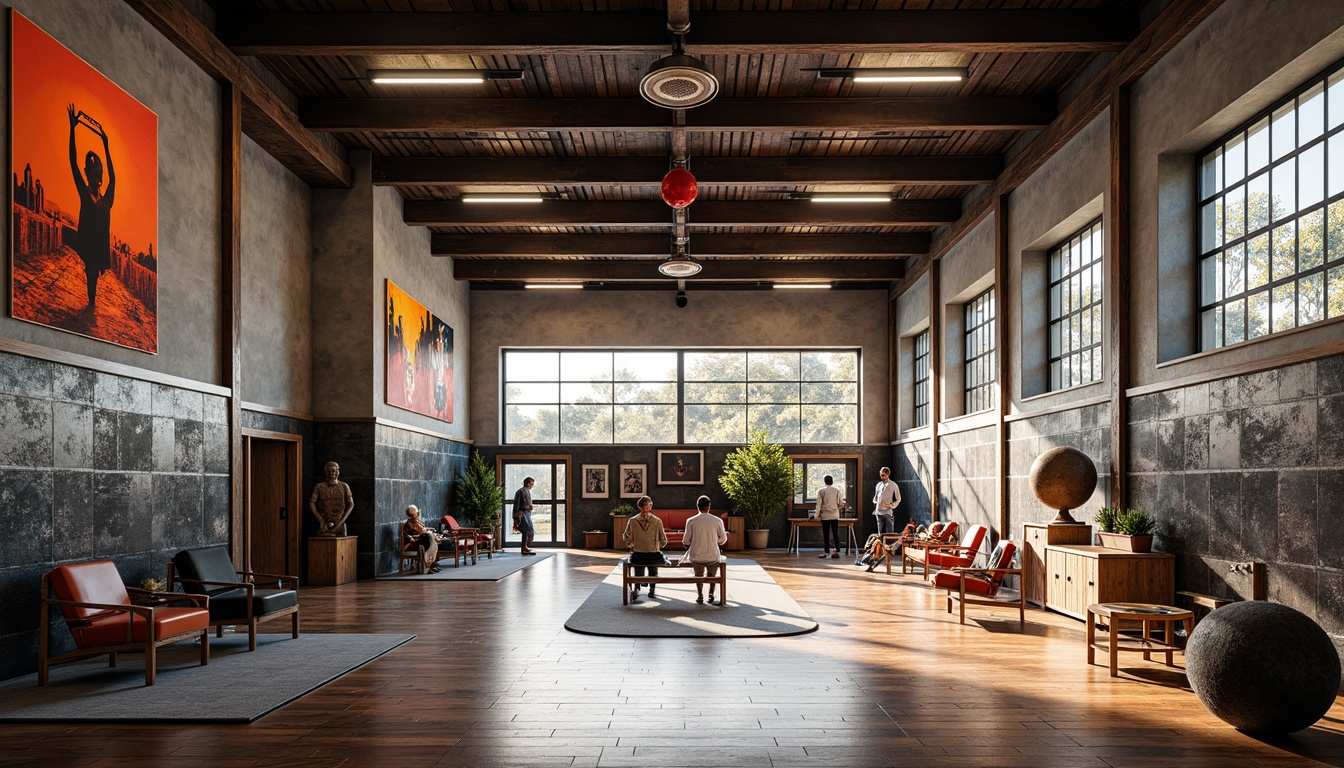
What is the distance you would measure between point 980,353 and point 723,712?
10.3m

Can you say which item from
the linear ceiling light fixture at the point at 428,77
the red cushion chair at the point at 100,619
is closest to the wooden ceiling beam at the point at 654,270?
the linear ceiling light fixture at the point at 428,77

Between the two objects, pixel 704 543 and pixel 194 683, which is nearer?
pixel 194 683

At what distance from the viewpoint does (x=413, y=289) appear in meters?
15.5

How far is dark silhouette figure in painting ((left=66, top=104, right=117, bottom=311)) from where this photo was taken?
722cm

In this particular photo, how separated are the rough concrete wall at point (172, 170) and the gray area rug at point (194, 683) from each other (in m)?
2.35

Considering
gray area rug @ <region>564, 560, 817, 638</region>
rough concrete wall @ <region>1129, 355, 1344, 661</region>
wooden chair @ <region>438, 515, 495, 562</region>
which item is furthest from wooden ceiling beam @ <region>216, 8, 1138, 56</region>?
wooden chair @ <region>438, 515, 495, 562</region>

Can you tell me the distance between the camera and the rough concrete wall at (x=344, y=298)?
1321cm

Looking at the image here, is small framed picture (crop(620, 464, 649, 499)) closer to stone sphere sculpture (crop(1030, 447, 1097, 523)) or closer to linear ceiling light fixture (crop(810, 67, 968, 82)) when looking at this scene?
stone sphere sculpture (crop(1030, 447, 1097, 523))

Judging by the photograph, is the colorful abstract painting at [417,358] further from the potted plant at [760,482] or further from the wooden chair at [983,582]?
the wooden chair at [983,582]

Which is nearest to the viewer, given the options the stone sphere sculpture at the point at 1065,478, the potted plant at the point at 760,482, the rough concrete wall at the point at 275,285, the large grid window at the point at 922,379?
the stone sphere sculpture at the point at 1065,478

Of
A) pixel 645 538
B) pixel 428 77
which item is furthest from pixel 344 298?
pixel 645 538

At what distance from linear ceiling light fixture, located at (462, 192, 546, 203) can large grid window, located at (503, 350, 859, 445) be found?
627cm

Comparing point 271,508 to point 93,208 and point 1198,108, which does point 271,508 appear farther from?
point 1198,108

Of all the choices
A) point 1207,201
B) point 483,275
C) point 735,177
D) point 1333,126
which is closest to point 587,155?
point 735,177
